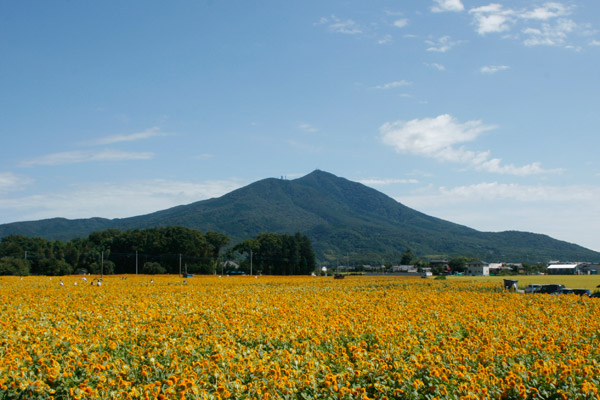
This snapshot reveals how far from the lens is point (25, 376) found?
780 cm

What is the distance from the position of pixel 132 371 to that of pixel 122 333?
3.88 meters

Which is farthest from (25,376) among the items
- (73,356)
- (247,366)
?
(247,366)

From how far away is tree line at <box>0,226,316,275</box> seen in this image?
104m

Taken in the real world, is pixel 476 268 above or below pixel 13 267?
below

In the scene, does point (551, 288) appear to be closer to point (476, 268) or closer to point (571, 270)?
point (476, 268)

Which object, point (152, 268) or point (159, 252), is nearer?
point (152, 268)

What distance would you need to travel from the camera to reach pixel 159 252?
108 metres

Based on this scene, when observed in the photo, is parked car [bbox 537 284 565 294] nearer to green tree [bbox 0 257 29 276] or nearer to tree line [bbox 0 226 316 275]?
tree line [bbox 0 226 316 275]

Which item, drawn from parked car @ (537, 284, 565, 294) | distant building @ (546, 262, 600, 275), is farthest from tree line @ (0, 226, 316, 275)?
distant building @ (546, 262, 600, 275)

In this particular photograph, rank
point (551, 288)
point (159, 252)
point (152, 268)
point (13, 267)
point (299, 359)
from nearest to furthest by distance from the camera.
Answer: point (299, 359), point (551, 288), point (13, 267), point (152, 268), point (159, 252)

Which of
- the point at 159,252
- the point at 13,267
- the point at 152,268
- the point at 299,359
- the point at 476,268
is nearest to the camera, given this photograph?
the point at 299,359

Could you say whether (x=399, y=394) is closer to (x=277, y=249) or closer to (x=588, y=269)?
(x=277, y=249)

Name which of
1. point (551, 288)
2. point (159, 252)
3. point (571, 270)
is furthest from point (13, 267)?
point (571, 270)

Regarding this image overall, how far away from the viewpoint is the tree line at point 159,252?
4097 inches
